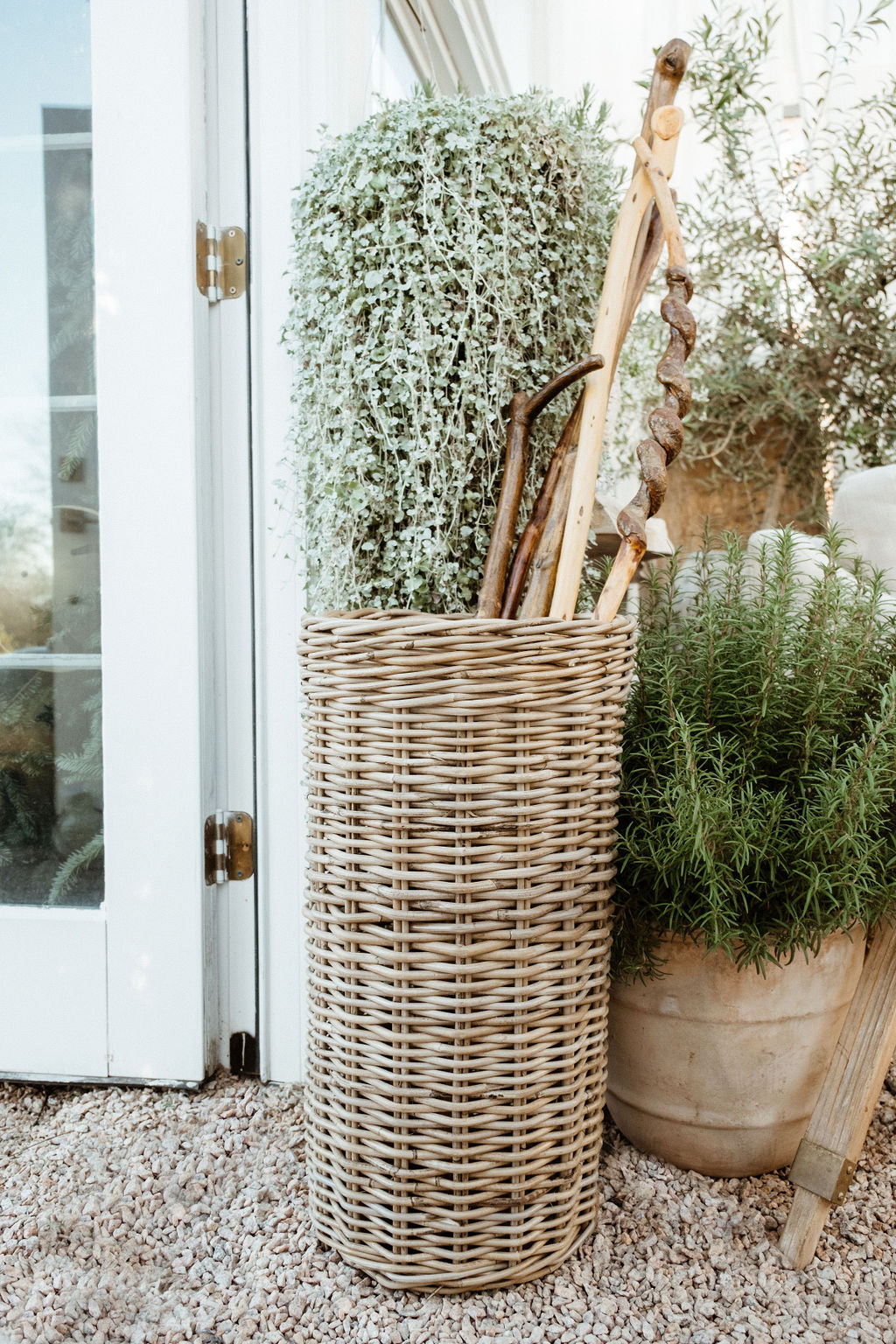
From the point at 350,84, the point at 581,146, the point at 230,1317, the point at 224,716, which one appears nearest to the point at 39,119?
the point at 350,84

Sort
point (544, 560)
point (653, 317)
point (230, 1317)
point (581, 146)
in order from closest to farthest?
point (230, 1317) < point (544, 560) < point (581, 146) < point (653, 317)

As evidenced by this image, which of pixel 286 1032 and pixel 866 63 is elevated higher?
pixel 866 63

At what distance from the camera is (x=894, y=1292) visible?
0.87 meters

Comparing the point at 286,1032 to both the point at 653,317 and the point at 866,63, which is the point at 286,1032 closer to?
the point at 653,317

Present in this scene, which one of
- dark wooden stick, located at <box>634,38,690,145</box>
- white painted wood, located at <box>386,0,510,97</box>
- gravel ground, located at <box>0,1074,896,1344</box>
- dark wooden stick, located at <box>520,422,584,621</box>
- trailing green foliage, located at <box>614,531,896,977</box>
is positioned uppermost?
white painted wood, located at <box>386,0,510,97</box>

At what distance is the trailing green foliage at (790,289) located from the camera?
1.97 metres

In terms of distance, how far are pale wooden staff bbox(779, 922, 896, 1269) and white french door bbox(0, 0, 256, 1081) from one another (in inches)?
29.2

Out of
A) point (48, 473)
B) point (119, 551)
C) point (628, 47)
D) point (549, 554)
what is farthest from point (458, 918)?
point (628, 47)

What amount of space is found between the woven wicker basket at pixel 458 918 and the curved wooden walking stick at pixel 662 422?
0.06 metres

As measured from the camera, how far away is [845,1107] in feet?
3.05

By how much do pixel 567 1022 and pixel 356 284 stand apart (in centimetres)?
81

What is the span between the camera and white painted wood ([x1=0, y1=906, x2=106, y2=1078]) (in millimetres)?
1253

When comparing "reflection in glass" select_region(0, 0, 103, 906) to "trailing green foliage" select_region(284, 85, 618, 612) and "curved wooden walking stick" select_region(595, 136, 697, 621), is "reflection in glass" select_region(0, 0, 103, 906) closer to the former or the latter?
"trailing green foliage" select_region(284, 85, 618, 612)

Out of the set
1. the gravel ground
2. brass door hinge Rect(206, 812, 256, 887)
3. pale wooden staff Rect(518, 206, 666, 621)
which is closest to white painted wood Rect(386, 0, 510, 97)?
pale wooden staff Rect(518, 206, 666, 621)
